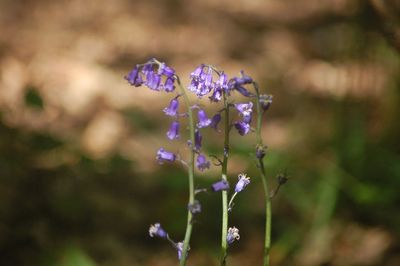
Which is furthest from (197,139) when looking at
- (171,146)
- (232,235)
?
(171,146)

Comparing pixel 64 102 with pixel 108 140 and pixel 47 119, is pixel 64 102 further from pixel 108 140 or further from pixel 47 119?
pixel 108 140

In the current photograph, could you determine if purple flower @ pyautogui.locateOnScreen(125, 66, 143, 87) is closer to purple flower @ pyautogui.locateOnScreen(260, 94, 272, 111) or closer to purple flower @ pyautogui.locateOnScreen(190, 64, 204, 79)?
purple flower @ pyautogui.locateOnScreen(190, 64, 204, 79)

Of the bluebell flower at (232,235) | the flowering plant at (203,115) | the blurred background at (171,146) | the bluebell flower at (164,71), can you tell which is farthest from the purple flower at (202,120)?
the blurred background at (171,146)

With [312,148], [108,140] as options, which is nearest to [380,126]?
[312,148]

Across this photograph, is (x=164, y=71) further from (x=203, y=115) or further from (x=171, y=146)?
(x=171, y=146)

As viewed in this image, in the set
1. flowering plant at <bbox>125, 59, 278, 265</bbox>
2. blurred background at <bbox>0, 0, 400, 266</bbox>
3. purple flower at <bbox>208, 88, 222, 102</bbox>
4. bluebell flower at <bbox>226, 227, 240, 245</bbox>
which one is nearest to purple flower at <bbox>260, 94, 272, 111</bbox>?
flowering plant at <bbox>125, 59, 278, 265</bbox>

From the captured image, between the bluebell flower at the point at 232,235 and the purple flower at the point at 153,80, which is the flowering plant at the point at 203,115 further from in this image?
the bluebell flower at the point at 232,235
